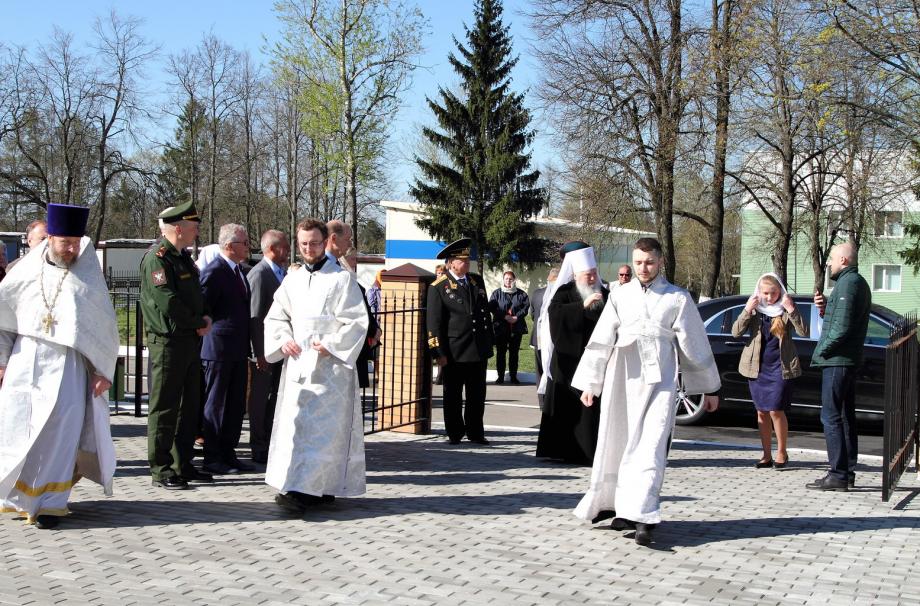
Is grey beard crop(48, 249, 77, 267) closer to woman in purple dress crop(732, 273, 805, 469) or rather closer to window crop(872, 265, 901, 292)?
woman in purple dress crop(732, 273, 805, 469)

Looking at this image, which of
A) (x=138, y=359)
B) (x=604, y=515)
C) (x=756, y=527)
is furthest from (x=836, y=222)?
(x=604, y=515)

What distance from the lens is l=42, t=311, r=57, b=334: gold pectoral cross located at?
250 inches

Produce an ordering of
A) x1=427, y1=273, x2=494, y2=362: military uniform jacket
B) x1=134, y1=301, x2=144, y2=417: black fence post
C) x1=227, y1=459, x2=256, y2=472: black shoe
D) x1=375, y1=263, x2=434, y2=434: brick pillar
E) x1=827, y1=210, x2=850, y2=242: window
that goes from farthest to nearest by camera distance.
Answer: x1=827, y1=210, x2=850, y2=242: window → x1=134, y1=301, x2=144, y2=417: black fence post → x1=375, y1=263, x2=434, y2=434: brick pillar → x1=427, y1=273, x2=494, y2=362: military uniform jacket → x1=227, y1=459, x2=256, y2=472: black shoe

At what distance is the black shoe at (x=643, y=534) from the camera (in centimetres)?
613

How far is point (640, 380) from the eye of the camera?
632 centimetres

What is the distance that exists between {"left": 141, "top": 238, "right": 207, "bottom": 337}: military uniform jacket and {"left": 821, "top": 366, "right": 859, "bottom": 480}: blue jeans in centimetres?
500

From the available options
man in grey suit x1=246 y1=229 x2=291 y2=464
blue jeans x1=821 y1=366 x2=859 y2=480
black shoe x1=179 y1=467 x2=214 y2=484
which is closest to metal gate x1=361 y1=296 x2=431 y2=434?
man in grey suit x1=246 y1=229 x2=291 y2=464

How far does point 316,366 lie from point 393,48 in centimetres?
3201

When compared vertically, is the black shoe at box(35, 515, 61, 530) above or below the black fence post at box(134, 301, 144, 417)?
below

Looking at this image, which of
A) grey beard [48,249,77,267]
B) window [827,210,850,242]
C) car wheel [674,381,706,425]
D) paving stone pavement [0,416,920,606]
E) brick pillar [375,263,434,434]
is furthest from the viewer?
window [827,210,850,242]

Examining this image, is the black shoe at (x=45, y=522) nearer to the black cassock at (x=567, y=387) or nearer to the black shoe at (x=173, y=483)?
the black shoe at (x=173, y=483)

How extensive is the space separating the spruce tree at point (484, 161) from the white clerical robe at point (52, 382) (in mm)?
41013

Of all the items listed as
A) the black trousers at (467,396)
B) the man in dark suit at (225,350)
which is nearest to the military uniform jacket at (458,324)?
the black trousers at (467,396)

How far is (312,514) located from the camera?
22.5 feet
